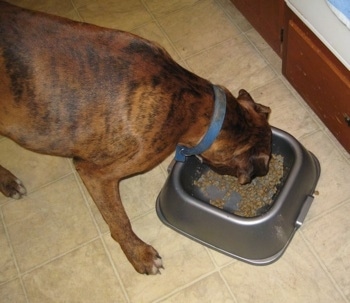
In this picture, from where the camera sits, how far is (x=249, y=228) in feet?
7.22

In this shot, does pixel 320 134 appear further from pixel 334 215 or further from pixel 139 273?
pixel 139 273

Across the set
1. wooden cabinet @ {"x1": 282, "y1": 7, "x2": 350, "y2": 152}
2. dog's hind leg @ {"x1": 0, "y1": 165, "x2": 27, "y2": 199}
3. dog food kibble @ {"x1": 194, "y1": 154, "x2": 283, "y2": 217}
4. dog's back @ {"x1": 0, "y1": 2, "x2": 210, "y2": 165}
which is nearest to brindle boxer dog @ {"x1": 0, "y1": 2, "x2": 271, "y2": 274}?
dog's back @ {"x1": 0, "y1": 2, "x2": 210, "y2": 165}

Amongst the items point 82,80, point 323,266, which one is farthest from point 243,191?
point 82,80

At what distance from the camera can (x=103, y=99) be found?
6.61 feet

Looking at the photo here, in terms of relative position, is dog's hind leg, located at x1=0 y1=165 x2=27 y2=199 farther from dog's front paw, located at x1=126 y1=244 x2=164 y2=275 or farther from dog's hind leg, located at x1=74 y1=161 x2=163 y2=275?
dog's front paw, located at x1=126 y1=244 x2=164 y2=275

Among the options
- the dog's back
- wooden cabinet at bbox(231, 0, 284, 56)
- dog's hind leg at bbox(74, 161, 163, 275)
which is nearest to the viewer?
the dog's back

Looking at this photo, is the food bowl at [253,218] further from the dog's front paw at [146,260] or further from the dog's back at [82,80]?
the dog's back at [82,80]

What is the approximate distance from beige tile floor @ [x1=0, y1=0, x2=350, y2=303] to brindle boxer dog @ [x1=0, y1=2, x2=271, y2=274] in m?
0.58

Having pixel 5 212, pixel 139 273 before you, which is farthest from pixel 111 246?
pixel 5 212

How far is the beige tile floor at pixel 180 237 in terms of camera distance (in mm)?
2385

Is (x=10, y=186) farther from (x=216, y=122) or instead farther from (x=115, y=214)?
(x=216, y=122)

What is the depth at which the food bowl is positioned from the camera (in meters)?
2.22

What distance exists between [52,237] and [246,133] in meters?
1.34

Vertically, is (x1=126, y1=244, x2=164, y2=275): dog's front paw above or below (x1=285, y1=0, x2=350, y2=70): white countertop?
below
